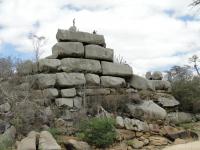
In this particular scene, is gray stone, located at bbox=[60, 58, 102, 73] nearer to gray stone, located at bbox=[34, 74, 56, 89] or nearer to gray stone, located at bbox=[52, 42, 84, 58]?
gray stone, located at bbox=[52, 42, 84, 58]

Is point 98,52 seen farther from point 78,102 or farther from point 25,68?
point 25,68

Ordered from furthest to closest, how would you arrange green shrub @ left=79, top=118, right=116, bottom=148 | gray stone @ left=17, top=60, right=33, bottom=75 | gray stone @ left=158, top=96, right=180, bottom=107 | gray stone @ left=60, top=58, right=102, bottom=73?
gray stone @ left=158, top=96, right=180, bottom=107, gray stone @ left=17, top=60, right=33, bottom=75, gray stone @ left=60, top=58, right=102, bottom=73, green shrub @ left=79, top=118, right=116, bottom=148

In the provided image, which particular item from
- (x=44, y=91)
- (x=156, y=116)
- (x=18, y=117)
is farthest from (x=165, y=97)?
(x=18, y=117)

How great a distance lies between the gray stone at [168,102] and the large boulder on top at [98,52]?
238 cm

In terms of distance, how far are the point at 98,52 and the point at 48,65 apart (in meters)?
2.03

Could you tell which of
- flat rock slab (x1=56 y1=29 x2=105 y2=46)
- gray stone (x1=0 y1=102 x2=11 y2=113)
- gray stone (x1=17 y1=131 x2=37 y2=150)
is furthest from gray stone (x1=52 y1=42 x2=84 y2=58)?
gray stone (x1=17 y1=131 x2=37 y2=150)

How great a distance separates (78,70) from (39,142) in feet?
15.7

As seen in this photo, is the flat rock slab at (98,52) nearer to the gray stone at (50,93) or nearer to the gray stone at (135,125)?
the gray stone at (50,93)

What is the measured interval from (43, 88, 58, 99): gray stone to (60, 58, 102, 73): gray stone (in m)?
0.95

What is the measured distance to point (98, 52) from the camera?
15766 mm

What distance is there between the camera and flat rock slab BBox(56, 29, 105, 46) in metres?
15.3

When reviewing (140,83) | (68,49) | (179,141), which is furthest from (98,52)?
(179,141)

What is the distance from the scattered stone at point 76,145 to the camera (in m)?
11.4

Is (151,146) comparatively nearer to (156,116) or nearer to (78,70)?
(156,116)
